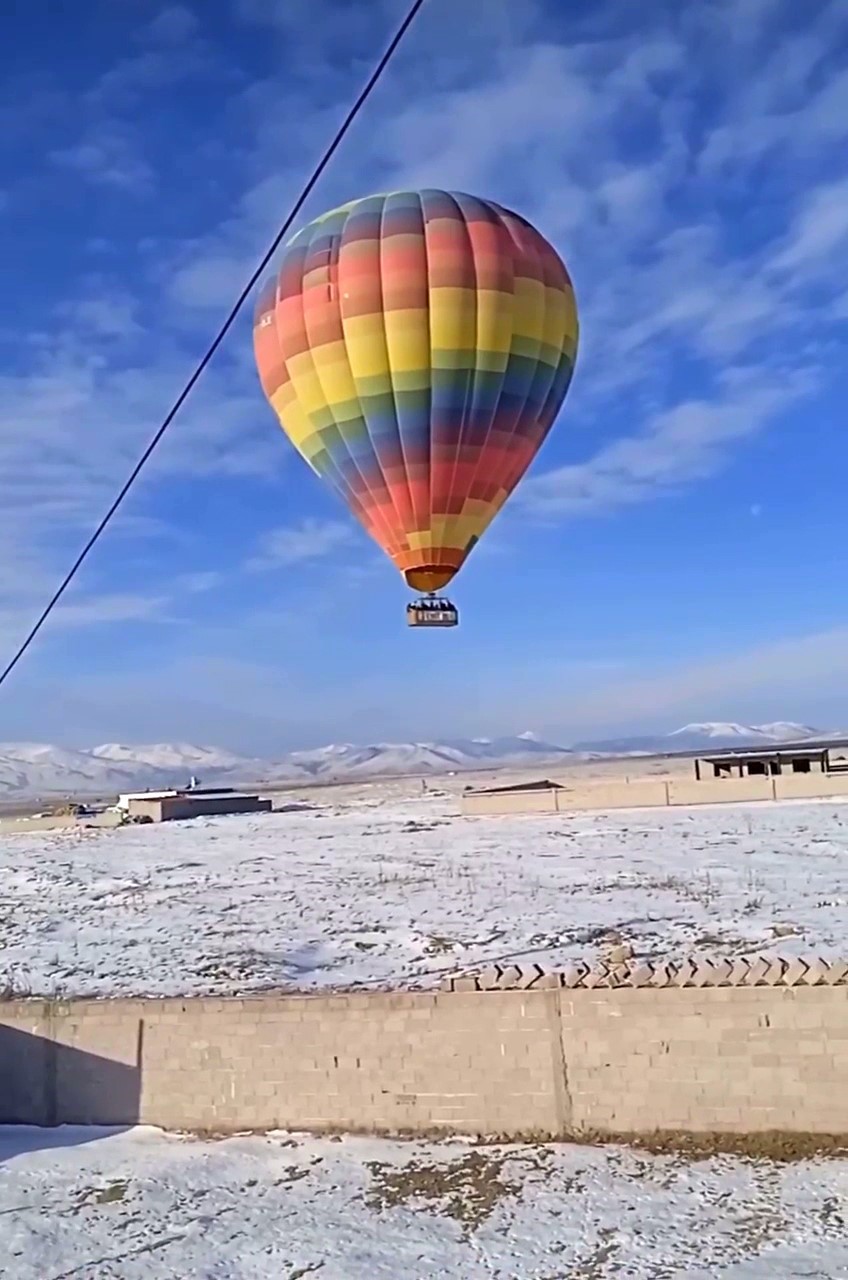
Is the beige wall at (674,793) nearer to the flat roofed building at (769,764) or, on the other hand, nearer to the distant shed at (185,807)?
the flat roofed building at (769,764)

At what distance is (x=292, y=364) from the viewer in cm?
2369

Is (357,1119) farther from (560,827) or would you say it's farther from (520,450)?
(560,827)

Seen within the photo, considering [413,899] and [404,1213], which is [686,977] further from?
[413,899]

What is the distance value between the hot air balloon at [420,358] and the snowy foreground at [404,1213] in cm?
1503

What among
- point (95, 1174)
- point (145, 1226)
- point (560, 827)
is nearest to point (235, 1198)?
point (145, 1226)

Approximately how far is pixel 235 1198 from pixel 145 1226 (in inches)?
32.5

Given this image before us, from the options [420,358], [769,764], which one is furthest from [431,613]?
[769,764]

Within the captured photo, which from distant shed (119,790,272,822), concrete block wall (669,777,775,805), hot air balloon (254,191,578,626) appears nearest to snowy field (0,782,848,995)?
concrete block wall (669,777,775,805)

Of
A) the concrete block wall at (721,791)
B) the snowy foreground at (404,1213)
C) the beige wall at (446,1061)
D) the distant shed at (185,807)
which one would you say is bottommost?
the snowy foreground at (404,1213)

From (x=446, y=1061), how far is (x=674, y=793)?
2912cm

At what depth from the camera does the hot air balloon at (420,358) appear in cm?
2258

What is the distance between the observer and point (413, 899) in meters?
22.6

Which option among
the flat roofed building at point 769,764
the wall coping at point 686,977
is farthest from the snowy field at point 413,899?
the flat roofed building at point 769,764

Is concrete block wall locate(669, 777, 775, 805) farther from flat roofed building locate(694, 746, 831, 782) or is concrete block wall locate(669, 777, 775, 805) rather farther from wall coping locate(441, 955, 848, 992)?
wall coping locate(441, 955, 848, 992)
